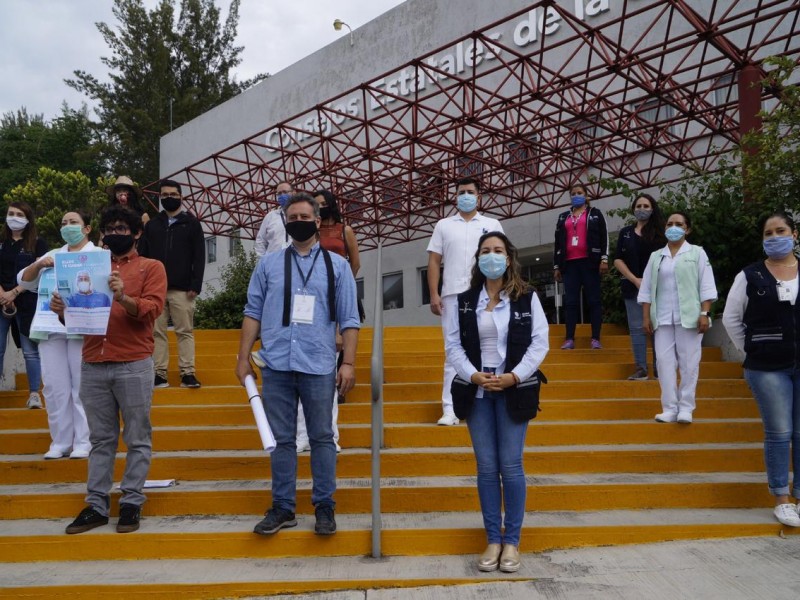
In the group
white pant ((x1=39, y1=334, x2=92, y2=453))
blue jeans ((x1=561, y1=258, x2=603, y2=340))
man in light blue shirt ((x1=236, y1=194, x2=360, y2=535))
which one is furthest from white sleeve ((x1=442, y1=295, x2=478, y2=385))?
blue jeans ((x1=561, y1=258, x2=603, y2=340))

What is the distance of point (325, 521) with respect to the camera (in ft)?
13.0

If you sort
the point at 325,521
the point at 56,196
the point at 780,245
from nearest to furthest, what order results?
the point at 325,521 → the point at 780,245 → the point at 56,196

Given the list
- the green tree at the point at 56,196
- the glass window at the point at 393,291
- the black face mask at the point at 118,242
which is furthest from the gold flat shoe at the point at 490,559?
the green tree at the point at 56,196

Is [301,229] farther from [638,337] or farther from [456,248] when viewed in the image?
[638,337]

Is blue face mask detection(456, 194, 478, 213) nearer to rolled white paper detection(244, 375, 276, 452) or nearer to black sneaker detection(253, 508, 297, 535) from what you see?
rolled white paper detection(244, 375, 276, 452)

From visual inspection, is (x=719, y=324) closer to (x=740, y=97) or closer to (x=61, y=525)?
(x=740, y=97)

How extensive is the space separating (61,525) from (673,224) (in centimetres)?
494

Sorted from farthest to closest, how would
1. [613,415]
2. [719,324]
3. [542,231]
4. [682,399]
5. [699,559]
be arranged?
[542,231] < [719,324] < [613,415] < [682,399] < [699,559]

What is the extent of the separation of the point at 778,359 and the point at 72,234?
4565 millimetres

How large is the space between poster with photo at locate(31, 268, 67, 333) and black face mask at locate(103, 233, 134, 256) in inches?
29.5

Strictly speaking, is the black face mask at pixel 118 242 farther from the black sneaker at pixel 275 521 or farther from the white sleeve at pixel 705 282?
the white sleeve at pixel 705 282

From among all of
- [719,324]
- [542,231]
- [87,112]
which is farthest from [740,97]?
[87,112]

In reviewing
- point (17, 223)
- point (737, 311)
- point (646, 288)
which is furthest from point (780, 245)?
point (17, 223)

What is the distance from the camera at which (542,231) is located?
16625 mm
